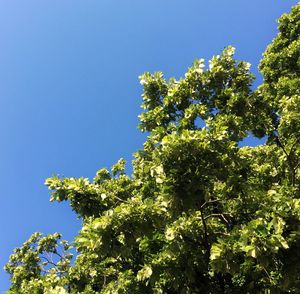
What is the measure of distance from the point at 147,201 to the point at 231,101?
15.9ft

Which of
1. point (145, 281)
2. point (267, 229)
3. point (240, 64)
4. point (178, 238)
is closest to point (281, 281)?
point (267, 229)

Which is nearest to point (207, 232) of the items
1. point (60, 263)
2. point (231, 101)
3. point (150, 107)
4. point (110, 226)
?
point (110, 226)

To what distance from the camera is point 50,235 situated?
22797 mm

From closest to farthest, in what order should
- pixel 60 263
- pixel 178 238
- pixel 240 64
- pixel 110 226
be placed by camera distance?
pixel 110 226 → pixel 178 238 → pixel 240 64 → pixel 60 263

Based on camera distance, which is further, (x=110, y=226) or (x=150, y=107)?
(x=150, y=107)

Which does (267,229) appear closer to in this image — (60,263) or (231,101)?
(231,101)

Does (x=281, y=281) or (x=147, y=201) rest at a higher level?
(x=147, y=201)

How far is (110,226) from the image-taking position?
9.28 m

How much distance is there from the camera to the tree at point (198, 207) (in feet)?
30.3

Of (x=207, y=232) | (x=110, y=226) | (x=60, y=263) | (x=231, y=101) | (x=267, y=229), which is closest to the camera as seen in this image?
(x=267, y=229)

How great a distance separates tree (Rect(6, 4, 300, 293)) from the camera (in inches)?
364

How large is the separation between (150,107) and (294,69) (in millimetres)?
11764

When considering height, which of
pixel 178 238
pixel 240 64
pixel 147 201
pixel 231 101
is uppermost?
pixel 240 64

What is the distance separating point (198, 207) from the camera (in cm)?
995
